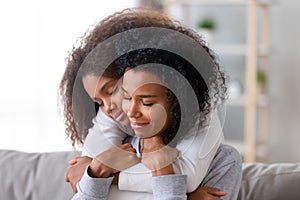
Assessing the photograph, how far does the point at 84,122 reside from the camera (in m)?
1.25

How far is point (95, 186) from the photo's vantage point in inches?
45.4

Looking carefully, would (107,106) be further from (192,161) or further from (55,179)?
(55,179)

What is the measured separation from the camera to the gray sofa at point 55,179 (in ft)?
4.64

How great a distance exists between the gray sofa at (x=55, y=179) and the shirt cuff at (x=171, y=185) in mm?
360

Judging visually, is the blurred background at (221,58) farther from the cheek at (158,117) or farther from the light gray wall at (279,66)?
the cheek at (158,117)

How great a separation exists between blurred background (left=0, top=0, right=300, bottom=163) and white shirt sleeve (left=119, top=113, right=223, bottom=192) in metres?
1.73

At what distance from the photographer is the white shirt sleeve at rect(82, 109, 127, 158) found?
1167 mm

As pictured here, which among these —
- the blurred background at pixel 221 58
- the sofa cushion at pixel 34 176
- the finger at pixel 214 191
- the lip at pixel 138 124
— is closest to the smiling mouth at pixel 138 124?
the lip at pixel 138 124

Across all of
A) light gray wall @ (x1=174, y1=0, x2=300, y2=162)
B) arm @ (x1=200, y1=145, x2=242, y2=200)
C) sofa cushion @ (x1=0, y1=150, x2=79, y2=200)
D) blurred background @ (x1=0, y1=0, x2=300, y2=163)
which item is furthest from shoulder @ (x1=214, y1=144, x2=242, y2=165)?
light gray wall @ (x1=174, y1=0, x2=300, y2=162)

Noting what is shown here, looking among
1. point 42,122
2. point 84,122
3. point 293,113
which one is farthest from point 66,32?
point 84,122

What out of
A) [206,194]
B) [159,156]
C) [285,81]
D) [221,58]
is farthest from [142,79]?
[285,81]

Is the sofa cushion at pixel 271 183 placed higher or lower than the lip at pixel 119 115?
lower

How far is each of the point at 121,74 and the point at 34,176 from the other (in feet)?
1.74

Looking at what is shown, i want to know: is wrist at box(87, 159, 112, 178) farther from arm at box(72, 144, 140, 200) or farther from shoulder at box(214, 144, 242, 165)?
shoulder at box(214, 144, 242, 165)
